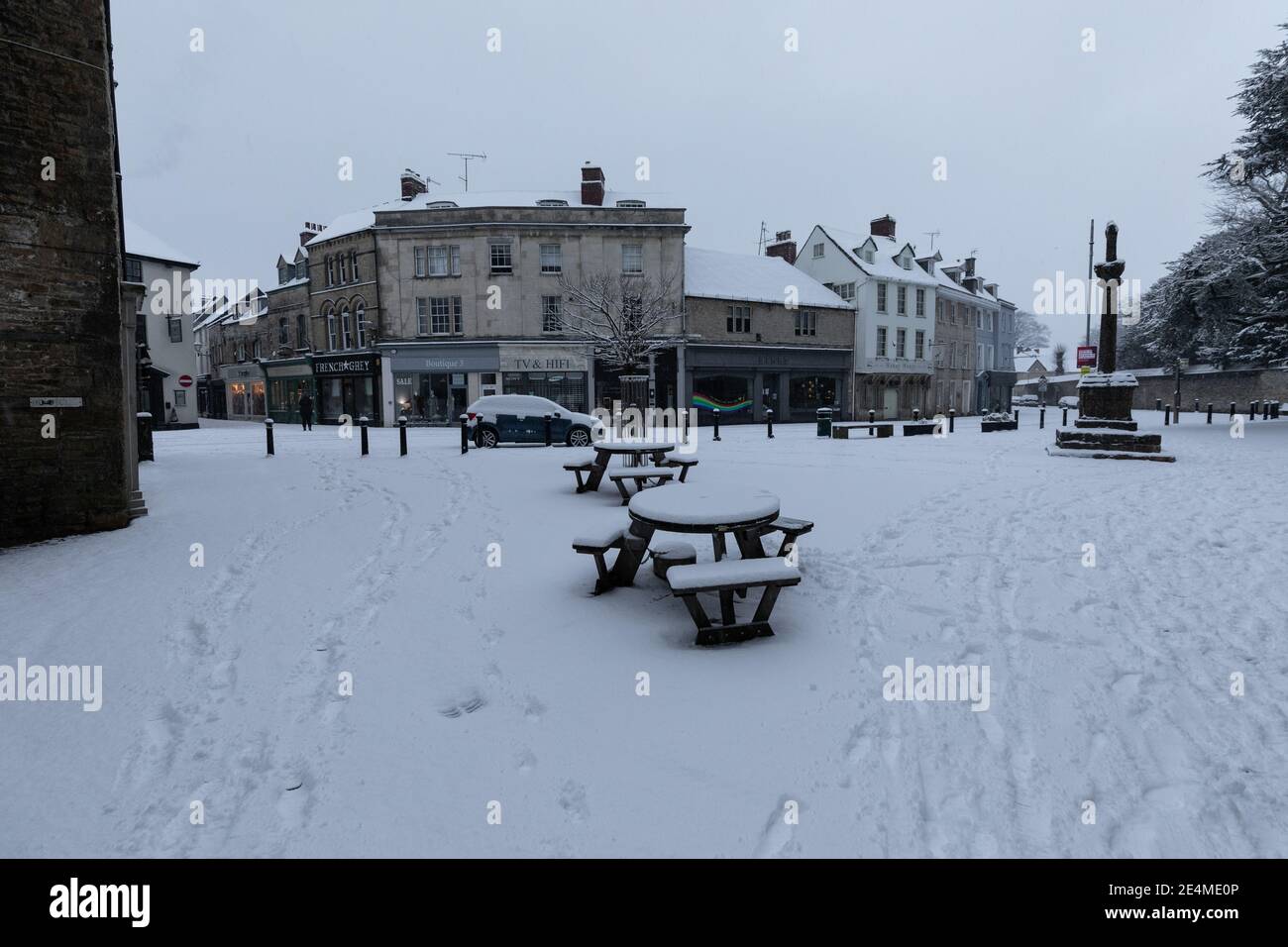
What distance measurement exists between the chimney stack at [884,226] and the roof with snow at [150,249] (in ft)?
131

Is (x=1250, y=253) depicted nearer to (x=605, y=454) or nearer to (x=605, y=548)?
(x=605, y=454)

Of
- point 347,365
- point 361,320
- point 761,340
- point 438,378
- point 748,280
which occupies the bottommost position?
point 438,378

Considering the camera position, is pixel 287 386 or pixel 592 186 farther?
pixel 287 386

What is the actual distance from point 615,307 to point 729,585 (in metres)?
25.4

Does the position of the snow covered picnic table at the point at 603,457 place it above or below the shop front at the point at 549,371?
below

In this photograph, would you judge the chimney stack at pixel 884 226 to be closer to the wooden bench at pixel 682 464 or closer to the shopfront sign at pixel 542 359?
the shopfront sign at pixel 542 359

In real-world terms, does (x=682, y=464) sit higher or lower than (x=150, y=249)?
lower

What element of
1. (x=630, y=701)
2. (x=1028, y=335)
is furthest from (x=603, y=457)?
(x=1028, y=335)

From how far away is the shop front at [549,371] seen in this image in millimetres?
32250

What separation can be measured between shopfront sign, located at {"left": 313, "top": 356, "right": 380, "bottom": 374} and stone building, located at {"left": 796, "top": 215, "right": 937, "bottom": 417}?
84.5 ft

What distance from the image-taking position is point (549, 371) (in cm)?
3247

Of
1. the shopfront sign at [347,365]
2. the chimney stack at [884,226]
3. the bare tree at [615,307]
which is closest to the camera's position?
the bare tree at [615,307]

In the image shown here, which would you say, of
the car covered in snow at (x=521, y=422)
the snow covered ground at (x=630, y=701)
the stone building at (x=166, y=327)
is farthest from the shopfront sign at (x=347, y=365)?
the snow covered ground at (x=630, y=701)
